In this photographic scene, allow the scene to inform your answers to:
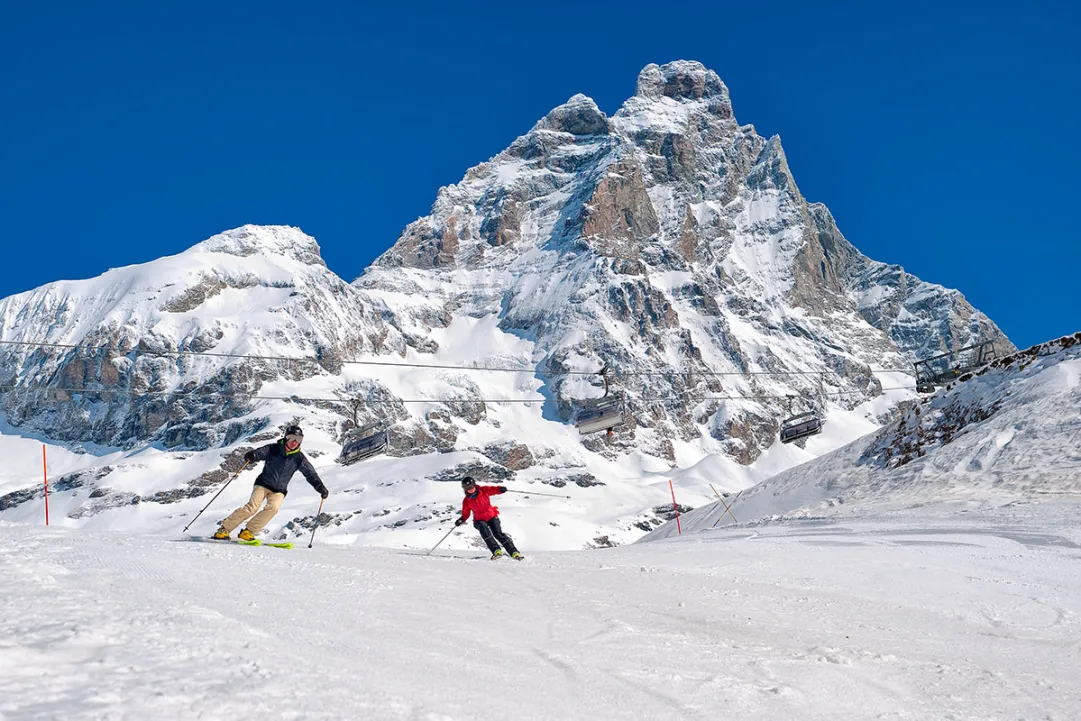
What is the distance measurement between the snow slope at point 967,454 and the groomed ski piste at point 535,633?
7097 millimetres

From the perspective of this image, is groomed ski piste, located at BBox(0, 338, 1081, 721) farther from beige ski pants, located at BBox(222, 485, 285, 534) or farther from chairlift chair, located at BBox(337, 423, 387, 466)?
chairlift chair, located at BBox(337, 423, 387, 466)

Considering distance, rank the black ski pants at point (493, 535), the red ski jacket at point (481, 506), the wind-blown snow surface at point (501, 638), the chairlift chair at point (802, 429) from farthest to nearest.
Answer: the chairlift chair at point (802, 429) → the red ski jacket at point (481, 506) → the black ski pants at point (493, 535) → the wind-blown snow surface at point (501, 638)

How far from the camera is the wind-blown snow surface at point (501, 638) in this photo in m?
4.40

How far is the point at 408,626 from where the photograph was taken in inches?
259

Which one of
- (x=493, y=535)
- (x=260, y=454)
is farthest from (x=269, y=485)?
(x=493, y=535)

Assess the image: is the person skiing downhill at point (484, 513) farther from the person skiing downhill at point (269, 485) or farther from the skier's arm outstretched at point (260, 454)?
the skier's arm outstretched at point (260, 454)

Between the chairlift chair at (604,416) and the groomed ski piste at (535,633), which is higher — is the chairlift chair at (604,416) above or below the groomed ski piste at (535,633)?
above

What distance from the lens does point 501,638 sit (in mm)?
6484

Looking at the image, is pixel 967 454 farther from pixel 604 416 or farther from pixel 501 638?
pixel 604 416

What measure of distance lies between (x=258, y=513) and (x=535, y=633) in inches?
328

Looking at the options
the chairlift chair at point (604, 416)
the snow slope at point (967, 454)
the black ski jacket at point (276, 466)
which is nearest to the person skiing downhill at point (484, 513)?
the black ski jacket at point (276, 466)

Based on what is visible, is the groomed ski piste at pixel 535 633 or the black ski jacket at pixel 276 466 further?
the black ski jacket at pixel 276 466

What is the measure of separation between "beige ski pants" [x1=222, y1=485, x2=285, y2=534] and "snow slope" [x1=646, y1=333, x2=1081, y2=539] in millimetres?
14441

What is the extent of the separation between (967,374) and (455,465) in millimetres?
149470
